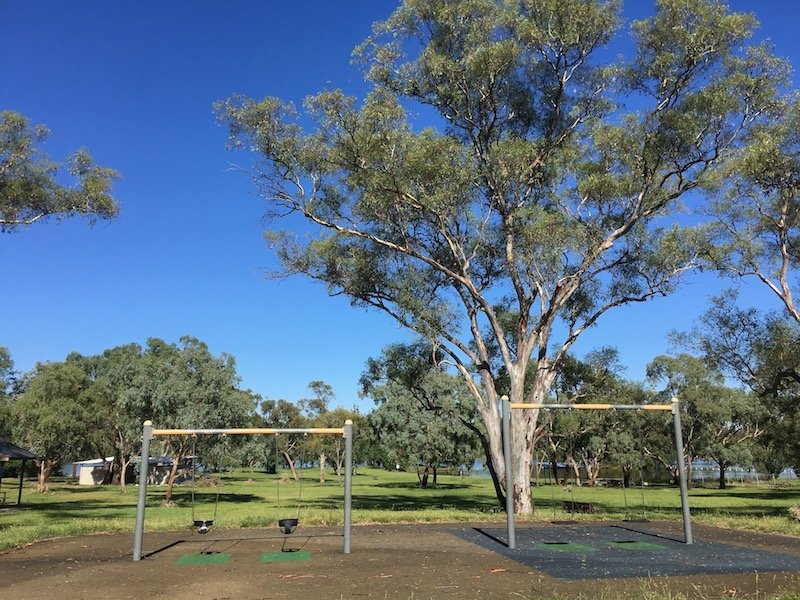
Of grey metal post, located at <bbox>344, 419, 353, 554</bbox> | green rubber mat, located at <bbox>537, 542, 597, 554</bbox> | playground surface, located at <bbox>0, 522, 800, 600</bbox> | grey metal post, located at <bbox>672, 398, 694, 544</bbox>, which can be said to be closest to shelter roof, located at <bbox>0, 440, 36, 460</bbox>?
playground surface, located at <bbox>0, 522, 800, 600</bbox>

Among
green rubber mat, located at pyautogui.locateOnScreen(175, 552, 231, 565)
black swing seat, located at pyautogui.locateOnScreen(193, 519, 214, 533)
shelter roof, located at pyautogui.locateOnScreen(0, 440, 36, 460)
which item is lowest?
green rubber mat, located at pyautogui.locateOnScreen(175, 552, 231, 565)

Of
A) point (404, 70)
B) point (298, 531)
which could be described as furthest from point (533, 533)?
point (404, 70)

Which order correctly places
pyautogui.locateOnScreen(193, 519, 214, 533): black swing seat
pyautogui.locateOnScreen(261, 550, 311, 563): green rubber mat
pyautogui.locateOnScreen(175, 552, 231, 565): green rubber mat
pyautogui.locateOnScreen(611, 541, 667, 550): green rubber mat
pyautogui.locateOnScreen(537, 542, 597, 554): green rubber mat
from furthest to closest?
pyautogui.locateOnScreen(193, 519, 214, 533): black swing seat → pyautogui.locateOnScreen(611, 541, 667, 550): green rubber mat → pyautogui.locateOnScreen(537, 542, 597, 554): green rubber mat → pyautogui.locateOnScreen(261, 550, 311, 563): green rubber mat → pyautogui.locateOnScreen(175, 552, 231, 565): green rubber mat

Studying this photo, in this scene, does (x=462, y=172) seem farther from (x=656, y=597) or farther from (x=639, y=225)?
(x=656, y=597)

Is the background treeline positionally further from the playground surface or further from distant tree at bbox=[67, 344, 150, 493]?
the playground surface

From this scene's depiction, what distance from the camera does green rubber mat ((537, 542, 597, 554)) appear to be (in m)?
10.1

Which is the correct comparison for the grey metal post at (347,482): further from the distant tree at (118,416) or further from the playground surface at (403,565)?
the distant tree at (118,416)

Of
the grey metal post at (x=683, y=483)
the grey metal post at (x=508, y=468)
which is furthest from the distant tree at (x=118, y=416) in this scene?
the grey metal post at (x=683, y=483)

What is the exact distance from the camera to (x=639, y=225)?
1908cm

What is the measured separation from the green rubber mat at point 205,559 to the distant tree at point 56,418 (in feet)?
98.1

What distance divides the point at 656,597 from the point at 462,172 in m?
12.2

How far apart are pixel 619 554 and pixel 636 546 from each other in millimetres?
1169

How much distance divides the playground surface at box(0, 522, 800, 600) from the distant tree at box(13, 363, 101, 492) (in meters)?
27.8

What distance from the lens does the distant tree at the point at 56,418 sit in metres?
36.1
